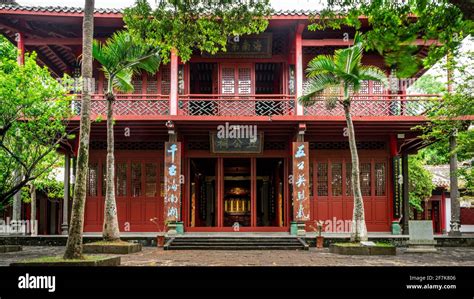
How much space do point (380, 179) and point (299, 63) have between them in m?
4.88

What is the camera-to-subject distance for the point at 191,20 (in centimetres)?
882

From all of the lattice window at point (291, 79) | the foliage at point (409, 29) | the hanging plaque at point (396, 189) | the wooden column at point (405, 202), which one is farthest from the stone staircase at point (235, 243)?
the foliage at point (409, 29)

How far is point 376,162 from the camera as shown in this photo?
17016 mm

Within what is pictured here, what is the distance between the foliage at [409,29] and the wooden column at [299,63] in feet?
29.1

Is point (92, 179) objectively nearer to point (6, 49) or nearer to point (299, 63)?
point (6, 49)

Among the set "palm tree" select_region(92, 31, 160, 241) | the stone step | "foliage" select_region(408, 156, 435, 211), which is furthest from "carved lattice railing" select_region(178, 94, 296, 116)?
"foliage" select_region(408, 156, 435, 211)

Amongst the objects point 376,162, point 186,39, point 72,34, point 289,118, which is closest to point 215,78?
point 289,118

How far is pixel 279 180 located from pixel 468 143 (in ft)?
25.9

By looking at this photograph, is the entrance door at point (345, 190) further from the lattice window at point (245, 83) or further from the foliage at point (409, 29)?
the foliage at point (409, 29)

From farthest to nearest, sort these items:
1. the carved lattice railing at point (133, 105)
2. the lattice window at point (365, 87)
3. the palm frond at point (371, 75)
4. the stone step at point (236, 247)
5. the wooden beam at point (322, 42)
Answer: the lattice window at point (365, 87) < the carved lattice railing at point (133, 105) < the wooden beam at point (322, 42) < the stone step at point (236, 247) < the palm frond at point (371, 75)

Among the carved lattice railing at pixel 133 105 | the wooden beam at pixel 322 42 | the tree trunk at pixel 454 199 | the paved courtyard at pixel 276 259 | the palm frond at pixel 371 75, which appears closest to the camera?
the paved courtyard at pixel 276 259

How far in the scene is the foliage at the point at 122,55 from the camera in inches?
480

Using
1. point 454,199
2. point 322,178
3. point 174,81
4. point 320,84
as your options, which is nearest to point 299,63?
point 320,84
